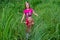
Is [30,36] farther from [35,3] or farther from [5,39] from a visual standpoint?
[35,3]

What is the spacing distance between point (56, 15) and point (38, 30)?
0.77 metres

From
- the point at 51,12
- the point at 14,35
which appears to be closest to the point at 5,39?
the point at 14,35

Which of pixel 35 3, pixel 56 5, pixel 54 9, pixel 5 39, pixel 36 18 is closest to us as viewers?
pixel 5 39

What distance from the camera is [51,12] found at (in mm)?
5500

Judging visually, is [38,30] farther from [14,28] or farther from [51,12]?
[51,12]

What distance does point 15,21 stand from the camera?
4.90 m

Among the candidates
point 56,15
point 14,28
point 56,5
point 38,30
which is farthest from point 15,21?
point 56,5

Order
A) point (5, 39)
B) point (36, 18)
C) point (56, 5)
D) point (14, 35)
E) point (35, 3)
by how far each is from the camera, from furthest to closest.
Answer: point (35, 3) → point (56, 5) → point (36, 18) → point (14, 35) → point (5, 39)

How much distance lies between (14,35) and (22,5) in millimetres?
1863

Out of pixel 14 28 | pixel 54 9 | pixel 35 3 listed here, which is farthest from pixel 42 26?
pixel 35 3

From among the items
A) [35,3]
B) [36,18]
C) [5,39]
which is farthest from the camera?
[35,3]

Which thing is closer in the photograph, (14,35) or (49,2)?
(14,35)

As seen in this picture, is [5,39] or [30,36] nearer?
[5,39]

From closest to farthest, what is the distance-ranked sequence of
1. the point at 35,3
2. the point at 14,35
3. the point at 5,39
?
the point at 5,39, the point at 14,35, the point at 35,3
